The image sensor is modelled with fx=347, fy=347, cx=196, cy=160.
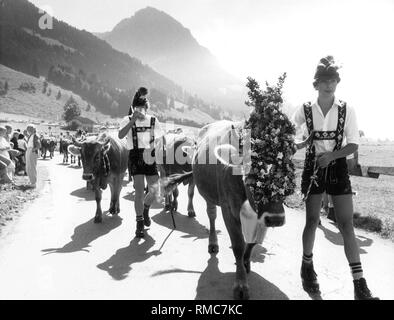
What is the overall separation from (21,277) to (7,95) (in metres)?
159

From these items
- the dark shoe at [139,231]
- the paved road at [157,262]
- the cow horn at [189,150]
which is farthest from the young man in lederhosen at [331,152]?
the cow horn at [189,150]

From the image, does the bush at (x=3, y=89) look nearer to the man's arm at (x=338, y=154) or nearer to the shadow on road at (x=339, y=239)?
the shadow on road at (x=339, y=239)

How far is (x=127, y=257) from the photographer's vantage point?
210 inches

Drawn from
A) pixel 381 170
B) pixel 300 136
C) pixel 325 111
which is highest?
pixel 325 111

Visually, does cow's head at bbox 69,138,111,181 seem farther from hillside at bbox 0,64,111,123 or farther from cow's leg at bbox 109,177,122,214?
hillside at bbox 0,64,111,123

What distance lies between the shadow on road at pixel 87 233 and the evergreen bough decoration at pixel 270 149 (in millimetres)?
3489

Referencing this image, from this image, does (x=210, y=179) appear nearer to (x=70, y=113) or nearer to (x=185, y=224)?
(x=185, y=224)

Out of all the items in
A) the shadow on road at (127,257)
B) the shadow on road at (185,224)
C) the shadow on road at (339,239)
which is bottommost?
the shadow on road at (127,257)

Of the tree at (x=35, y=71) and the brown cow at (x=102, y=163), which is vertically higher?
the tree at (x=35, y=71)

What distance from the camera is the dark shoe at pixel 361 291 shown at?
373 cm

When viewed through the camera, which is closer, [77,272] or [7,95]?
[77,272]
